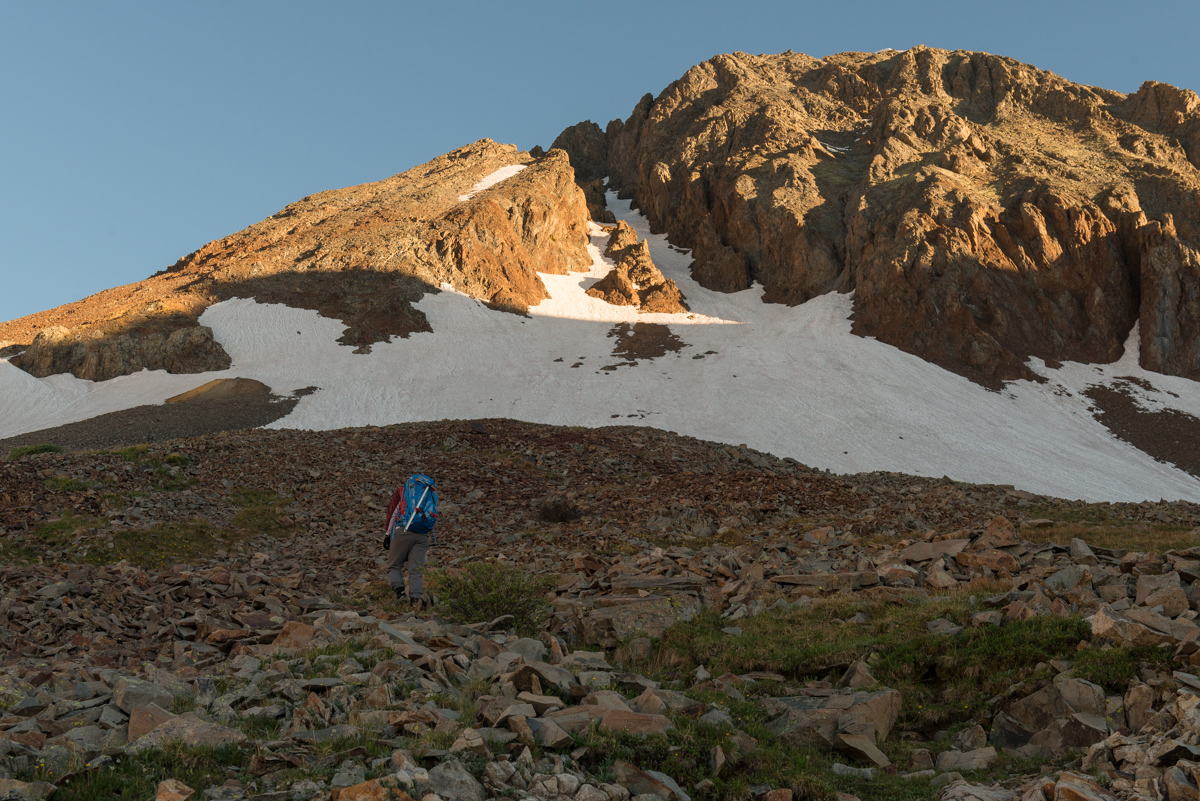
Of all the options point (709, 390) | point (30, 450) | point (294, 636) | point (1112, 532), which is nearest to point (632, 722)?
point (294, 636)

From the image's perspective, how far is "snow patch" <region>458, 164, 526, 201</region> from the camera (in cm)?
8711

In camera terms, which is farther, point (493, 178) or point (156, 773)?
point (493, 178)

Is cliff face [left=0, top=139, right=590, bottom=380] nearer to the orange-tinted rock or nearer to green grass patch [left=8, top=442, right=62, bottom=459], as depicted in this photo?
green grass patch [left=8, top=442, right=62, bottom=459]

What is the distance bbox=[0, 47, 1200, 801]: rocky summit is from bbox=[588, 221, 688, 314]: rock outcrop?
54 centimetres

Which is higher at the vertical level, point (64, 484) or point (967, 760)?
point (64, 484)

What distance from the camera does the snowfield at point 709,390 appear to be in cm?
3912

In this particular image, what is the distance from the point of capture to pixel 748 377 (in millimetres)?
50938

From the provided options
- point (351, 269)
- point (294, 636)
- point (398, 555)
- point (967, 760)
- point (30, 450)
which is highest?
point (351, 269)

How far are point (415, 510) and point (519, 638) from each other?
3821 millimetres

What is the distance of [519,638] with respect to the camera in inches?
355

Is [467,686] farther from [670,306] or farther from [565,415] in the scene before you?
[670,306]

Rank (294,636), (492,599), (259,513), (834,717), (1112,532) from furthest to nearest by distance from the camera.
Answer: (259,513)
(1112,532)
(492,599)
(294,636)
(834,717)

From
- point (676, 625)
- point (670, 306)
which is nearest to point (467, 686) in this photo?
point (676, 625)

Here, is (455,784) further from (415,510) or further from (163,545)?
(163,545)
